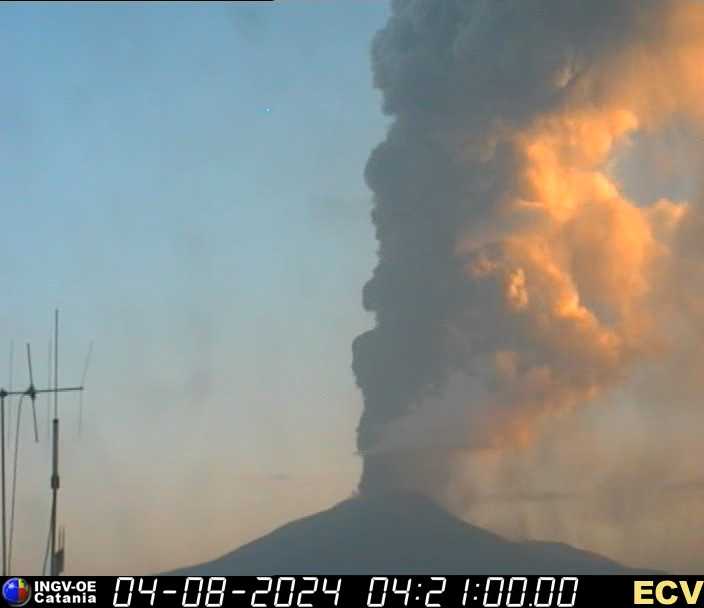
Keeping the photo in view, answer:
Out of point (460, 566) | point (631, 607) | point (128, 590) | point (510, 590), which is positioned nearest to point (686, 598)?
point (631, 607)

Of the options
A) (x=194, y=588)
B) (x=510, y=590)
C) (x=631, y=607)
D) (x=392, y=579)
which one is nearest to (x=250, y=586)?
(x=194, y=588)

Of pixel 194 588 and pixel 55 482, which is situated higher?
pixel 55 482

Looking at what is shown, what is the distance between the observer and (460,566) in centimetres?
19162

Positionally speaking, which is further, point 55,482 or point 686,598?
point 55,482

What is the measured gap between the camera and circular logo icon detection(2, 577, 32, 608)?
61500 millimetres

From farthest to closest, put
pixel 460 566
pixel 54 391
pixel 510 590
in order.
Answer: pixel 460 566 → pixel 54 391 → pixel 510 590

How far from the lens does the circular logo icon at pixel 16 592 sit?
202ft

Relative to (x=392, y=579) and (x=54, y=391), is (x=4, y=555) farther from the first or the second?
(x=392, y=579)

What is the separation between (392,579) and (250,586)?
239 inches

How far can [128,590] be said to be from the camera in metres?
61.3

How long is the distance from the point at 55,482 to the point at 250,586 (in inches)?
516

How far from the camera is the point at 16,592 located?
61500 mm

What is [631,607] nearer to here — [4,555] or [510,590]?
[510,590]

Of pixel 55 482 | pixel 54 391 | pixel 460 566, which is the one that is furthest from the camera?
pixel 460 566
